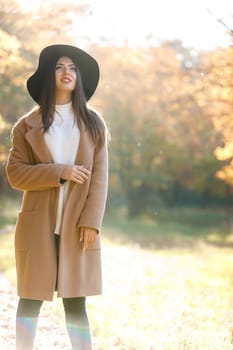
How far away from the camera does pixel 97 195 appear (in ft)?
12.7

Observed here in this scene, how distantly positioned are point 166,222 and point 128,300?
20390 millimetres

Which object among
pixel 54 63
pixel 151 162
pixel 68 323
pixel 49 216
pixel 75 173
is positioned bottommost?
pixel 68 323

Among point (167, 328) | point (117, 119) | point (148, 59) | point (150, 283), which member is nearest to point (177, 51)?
point (148, 59)

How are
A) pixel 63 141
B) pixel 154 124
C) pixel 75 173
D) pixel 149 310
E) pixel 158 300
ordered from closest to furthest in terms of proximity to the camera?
1. pixel 75 173
2. pixel 63 141
3. pixel 149 310
4. pixel 158 300
5. pixel 154 124

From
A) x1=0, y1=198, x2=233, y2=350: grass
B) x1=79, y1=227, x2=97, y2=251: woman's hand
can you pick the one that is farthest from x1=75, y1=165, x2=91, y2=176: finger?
x1=0, y1=198, x2=233, y2=350: grass

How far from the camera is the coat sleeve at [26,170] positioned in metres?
3.79

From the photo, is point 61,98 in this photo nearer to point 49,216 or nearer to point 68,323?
point 49,216

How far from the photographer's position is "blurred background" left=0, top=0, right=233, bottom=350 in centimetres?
607

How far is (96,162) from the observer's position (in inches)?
155

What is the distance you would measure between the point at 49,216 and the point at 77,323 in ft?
2.10

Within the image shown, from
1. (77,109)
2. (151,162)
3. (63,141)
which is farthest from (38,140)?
(151,162)

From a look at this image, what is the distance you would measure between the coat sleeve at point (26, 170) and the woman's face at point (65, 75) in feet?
1.13

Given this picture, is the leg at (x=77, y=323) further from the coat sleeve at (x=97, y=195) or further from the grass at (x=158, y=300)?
the grass at (x=158, y=300)

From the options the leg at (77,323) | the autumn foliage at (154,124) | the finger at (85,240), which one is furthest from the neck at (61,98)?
the autumn foliage at (154,124)
